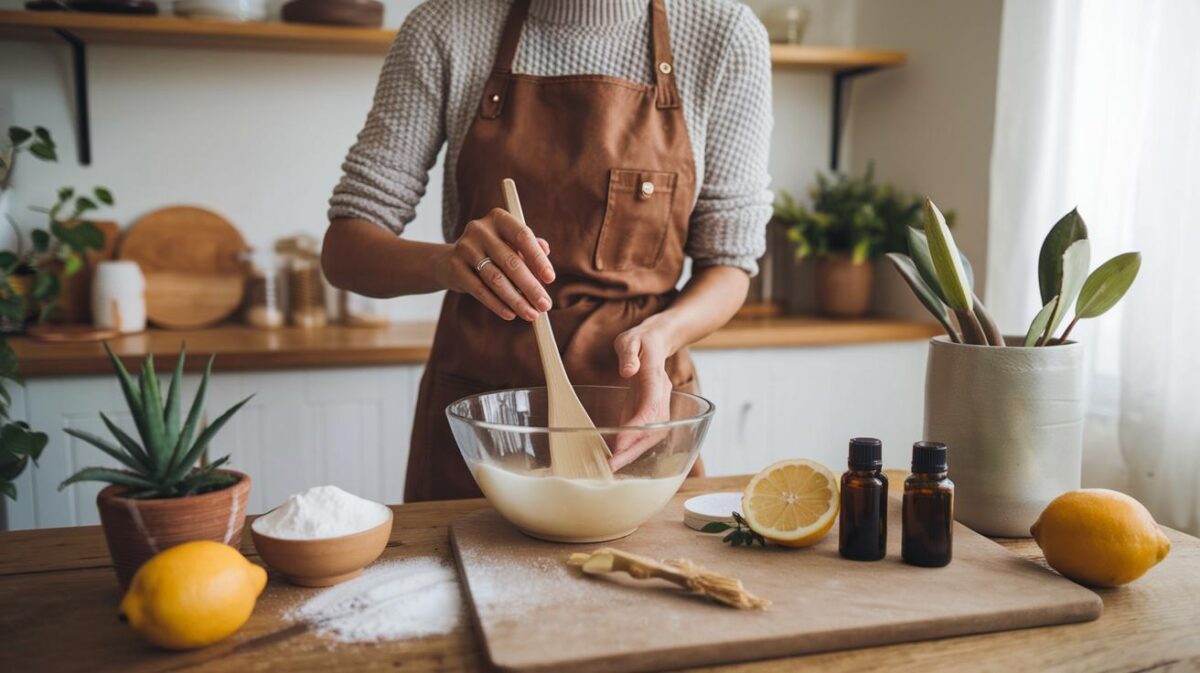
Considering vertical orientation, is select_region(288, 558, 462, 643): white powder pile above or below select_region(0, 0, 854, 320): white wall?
below

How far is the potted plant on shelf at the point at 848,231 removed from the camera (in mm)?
2650

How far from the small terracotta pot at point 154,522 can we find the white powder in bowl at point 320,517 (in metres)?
0.04

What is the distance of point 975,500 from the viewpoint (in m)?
0.99

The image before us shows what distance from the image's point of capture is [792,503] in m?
0.92

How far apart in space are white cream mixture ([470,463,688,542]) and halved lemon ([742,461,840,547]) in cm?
9

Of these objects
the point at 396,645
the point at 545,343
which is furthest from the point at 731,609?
the point at 545,343

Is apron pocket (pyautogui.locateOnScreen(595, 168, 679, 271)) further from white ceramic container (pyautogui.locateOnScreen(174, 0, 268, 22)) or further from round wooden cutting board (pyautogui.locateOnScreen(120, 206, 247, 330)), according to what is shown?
round wooden cutting board (pyautogui.locateOnScreen(120, 206, 247, 330))

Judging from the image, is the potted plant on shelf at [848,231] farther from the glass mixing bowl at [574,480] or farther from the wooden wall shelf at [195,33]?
the glass mixing bowl at [574,480]

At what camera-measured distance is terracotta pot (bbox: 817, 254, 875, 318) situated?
2.75m

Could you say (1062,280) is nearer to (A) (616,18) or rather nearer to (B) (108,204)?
(A) (616,18)

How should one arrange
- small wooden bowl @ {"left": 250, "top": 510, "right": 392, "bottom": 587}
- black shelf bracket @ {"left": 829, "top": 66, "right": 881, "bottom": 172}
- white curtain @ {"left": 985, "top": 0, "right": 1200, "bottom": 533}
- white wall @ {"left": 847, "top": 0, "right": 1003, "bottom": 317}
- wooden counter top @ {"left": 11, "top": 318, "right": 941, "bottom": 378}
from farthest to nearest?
black shelf bracket @ {"left": 829, "top": 66, "right": 881, "bottom": 172}, white wall @ {"left": 847, "top": 0, "right": 1003, "bottom": 317}, wooden counter top @ {"left": 11, "top": 318, "right": 941, "bottom": 378}, white curtain @ {"left": 985, "top": 0, "right": 1200, "bottom": 533}, small wooden bowl @ {"left": 250, "top": 510, "right": 392, "bottom": 587}

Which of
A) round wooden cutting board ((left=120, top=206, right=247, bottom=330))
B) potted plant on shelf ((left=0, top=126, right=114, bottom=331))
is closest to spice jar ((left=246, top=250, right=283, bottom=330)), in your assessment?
round wooden cutting board ((left=120, top=206, right=247, bottom=330))

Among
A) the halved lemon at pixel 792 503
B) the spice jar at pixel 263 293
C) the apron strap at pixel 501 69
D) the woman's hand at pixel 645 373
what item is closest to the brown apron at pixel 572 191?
the apron strap at pixel 501 69

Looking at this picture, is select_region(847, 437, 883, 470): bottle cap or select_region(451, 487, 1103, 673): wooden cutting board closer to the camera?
select_region(451, 487, 1103, 673): wooden cutting board
